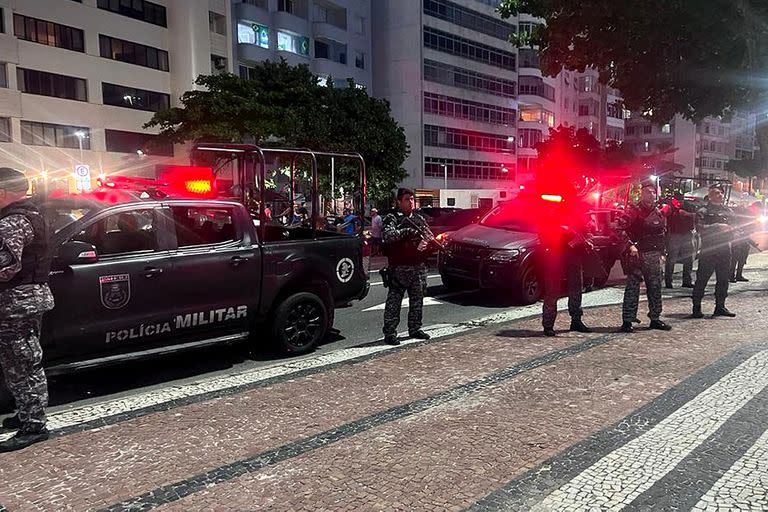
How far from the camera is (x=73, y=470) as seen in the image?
3707mm

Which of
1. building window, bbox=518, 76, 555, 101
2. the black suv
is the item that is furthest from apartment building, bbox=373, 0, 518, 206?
the black suv

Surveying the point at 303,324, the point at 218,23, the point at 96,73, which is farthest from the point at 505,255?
the point at 218,23

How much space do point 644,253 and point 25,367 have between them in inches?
266

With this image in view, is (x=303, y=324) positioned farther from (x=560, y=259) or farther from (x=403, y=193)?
(x=560, y=259)

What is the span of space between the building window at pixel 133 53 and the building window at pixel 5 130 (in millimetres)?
7202

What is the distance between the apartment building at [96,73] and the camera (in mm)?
30062

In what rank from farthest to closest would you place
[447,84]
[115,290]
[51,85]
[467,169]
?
[467,169] → [447,84] → [51,85] → [115,290]

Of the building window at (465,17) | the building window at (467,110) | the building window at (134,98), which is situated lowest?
the building window at (134,98)

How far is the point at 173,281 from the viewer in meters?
5.31

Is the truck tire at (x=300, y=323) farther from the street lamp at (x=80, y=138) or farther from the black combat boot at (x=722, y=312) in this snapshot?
the street lamp at (x=80, y=138)

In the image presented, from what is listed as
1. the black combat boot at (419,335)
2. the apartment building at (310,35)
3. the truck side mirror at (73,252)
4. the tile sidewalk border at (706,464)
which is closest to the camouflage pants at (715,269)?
the tile sidewalk border at (706,464)

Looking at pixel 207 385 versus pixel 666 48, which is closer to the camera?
pixel 207 385

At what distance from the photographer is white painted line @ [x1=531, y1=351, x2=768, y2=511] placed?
3.31 metres

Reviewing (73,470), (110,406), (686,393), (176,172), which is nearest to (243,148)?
(176,172)
